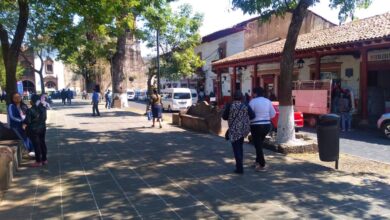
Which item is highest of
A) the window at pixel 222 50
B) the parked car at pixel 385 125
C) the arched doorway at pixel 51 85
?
the window at pixel 222 50

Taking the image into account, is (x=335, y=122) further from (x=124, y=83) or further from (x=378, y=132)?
(x=124, y=83)

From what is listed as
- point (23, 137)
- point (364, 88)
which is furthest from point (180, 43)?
point (23, 137)

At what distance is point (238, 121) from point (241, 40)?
2541 cm

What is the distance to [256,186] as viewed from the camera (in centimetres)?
643

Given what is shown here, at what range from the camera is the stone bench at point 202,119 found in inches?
516

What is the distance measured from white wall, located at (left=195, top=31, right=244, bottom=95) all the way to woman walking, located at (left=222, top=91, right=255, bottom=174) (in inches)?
979

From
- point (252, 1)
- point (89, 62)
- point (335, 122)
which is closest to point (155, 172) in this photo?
point (335, 122)

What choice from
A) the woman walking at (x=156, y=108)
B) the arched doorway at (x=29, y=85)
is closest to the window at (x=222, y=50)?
the woman walking at (x=156, y=108)

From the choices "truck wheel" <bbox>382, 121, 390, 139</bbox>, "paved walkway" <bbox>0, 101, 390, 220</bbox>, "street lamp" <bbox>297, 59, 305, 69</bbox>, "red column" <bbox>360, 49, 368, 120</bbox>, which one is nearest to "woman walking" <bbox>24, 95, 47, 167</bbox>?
"paved walkway" <bbox>0, 101, 390, 220</bbox>

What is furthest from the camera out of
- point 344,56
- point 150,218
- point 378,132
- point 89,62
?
point 89,62

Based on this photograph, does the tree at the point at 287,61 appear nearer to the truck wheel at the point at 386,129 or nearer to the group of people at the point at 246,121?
the group of people at the point at 246,121

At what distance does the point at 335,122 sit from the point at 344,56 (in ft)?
39.5

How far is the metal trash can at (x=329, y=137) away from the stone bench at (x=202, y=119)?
565cm

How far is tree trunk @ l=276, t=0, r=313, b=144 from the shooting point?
9727mm
